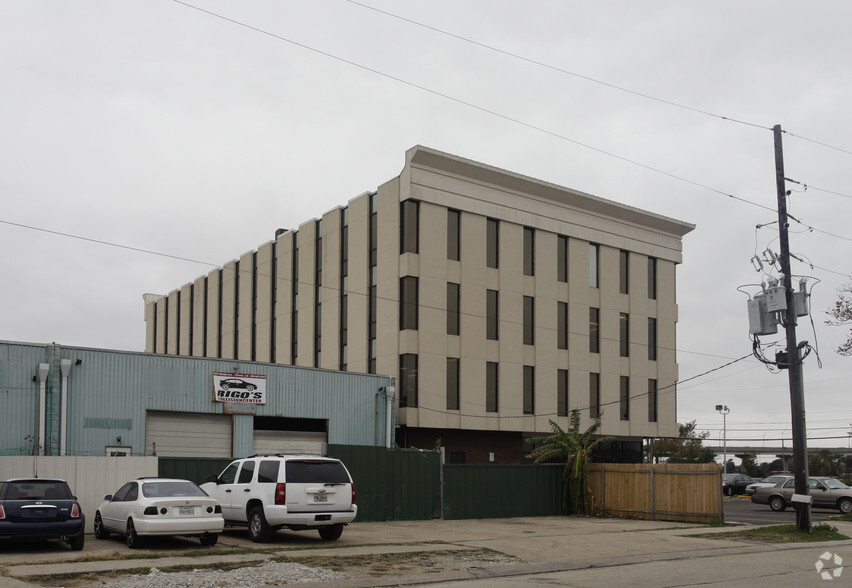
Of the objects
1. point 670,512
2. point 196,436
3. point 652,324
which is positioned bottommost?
point 670,512

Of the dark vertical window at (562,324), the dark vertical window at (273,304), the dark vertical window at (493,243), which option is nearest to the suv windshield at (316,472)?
the dark vertical window at (493,243)

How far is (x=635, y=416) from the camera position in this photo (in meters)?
48.3

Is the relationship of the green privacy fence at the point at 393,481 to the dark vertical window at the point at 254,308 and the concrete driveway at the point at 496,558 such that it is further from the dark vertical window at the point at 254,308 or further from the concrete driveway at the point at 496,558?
the dark vertical window at the point at 254,308

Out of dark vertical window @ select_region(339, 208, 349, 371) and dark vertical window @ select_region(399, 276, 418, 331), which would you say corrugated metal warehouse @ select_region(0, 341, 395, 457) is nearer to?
dark vertical window @ select_region(399, 276, 418, 331)

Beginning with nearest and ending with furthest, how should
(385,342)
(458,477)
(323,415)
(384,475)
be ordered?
(384,475) → (458,477) → (323,415) → (385,342)

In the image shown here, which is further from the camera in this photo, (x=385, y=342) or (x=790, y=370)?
(x=385, y=342)

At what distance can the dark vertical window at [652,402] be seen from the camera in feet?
162

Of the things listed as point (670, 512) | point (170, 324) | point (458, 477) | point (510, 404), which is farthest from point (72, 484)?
point (170, 324)

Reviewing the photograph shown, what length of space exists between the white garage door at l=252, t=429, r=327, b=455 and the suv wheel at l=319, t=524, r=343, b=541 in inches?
454

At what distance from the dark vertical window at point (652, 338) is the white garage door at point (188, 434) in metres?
26.9

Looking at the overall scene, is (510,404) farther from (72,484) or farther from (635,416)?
(72,484)

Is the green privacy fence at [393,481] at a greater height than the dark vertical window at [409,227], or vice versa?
the dark vertical window at [409,227]

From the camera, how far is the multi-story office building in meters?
39.4

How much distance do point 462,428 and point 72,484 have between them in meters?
21.5
